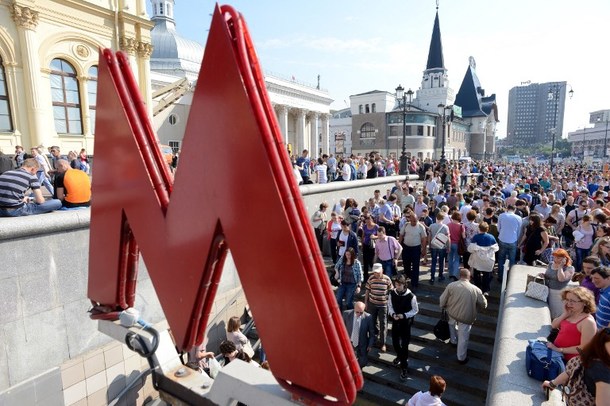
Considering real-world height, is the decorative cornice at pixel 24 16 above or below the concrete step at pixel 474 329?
above

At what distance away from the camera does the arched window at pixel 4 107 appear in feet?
57.3

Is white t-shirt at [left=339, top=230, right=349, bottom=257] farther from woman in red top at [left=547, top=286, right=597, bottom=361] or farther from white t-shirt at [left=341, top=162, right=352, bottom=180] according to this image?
white t-shirt at [left=341, top=162, right=352, bottom=180]

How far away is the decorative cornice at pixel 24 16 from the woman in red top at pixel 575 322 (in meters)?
23.5

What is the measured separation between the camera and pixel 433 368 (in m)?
7.26

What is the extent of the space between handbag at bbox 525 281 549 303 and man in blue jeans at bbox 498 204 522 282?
2.11m

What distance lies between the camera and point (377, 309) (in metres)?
7.59

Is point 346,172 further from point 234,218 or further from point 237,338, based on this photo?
point 234,218

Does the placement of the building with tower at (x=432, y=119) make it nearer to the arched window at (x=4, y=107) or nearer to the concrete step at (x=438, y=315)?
the arched window at (x=4, y=107)

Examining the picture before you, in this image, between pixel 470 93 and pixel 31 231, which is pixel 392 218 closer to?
pixel 31 231

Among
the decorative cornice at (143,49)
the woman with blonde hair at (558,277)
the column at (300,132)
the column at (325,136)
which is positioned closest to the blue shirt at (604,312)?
the woman with blonde hair at (558,277)

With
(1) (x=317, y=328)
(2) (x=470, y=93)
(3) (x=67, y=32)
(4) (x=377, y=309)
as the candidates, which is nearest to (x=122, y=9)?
(3) (x=67, y=32)

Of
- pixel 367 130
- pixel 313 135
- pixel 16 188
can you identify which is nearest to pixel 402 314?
pixel 16 188

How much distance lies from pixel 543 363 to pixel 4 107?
75.3ft

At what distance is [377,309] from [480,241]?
2820 mm
